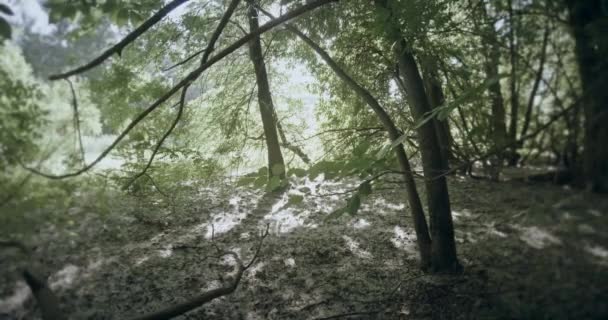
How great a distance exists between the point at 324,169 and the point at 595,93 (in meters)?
1.13

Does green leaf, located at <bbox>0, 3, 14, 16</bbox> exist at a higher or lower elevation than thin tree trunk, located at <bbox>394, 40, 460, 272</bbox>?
higher

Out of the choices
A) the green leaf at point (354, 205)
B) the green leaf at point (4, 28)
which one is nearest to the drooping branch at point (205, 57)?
the green leaf at point (4, 28)

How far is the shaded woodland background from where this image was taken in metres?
1.17

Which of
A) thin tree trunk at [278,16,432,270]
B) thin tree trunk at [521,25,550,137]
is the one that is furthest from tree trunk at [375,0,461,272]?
thin tree trunk at [521,25,550,137]

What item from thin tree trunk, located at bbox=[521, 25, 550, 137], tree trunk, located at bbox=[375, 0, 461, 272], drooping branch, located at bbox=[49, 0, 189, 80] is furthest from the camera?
tree trunk, located at bbox=[375, 0, 461, 272]

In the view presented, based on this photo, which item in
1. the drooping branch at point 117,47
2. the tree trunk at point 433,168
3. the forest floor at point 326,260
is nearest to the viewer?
the forest floor at point 326,260

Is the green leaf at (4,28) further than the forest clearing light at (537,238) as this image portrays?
Yes

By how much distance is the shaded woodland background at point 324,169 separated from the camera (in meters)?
1.17

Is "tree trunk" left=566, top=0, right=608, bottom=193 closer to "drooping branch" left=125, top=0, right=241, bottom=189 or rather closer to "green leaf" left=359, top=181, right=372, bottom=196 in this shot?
"green leaf" left=359, top=181, right=372, bottom=196

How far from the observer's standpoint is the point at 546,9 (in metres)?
1.23

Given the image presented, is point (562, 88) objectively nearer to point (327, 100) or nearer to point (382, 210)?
point (327, 100)

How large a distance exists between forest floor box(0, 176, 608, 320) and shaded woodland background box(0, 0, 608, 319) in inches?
0.7

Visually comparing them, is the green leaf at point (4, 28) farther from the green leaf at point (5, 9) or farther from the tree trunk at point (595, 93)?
the tree trunk at point (595, 93)

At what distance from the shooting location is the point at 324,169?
1.82 m
